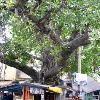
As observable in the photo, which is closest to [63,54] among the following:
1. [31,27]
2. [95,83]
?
[31,27]

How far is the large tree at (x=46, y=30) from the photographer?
45.2 ft

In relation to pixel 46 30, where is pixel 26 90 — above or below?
below

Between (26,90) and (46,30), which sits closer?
(26,90)

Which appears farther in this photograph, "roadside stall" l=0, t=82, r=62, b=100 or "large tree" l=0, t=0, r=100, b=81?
"roadside stall" l=0, t=82, r=62, b=100

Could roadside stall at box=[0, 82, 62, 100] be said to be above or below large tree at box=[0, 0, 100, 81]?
below

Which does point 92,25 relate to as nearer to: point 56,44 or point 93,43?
point 93,43

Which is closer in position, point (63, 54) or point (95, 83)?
point (63, 54)

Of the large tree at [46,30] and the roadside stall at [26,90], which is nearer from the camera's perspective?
the large tree at [46,30]

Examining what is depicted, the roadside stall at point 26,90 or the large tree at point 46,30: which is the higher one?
the large tree at point 46,30

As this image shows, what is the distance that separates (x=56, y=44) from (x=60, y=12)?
5.57 ft

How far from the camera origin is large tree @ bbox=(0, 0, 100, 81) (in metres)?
13.8

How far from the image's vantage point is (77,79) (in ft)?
50.3

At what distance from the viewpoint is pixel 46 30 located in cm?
1458

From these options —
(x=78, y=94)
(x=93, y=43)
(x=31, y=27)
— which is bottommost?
(x=78, y=94)
